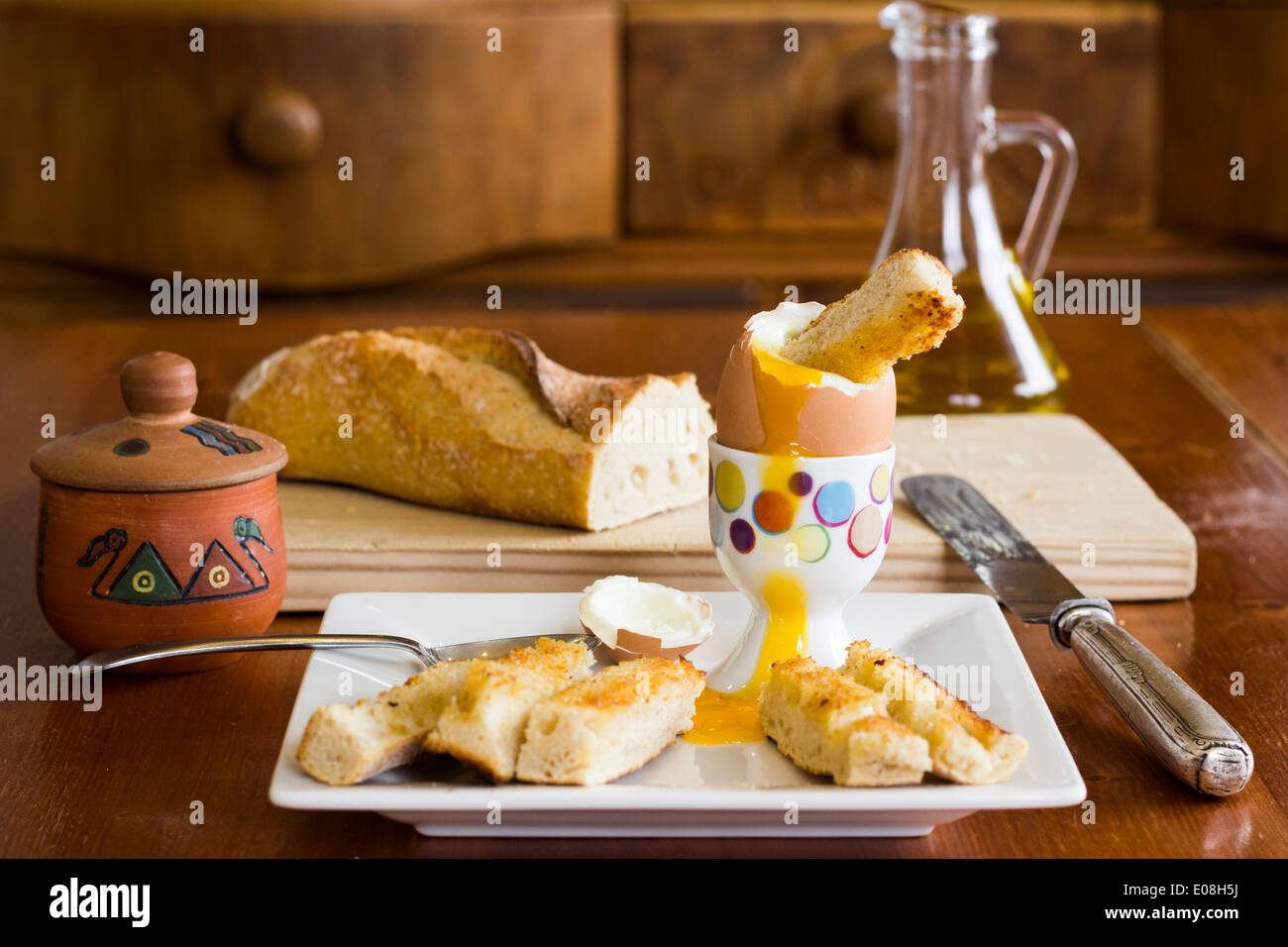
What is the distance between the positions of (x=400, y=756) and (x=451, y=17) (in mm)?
2213

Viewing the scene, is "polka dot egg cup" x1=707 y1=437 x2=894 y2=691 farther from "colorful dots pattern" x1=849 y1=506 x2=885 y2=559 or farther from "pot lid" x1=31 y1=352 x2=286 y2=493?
"pot lid" x1=31 y1=352 x2=286 y2=493

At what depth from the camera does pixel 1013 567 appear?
1.00 metres

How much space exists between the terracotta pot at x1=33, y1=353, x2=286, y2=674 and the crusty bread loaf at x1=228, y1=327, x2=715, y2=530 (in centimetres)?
27

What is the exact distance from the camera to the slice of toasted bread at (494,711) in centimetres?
66

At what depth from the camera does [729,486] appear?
2.64 feet

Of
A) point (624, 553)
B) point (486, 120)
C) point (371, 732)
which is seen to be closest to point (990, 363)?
point (624, 553)

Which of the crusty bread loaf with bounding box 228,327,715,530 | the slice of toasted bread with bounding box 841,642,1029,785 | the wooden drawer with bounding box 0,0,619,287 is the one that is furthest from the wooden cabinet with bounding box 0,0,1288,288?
the slice of toasted bread with bounding box 841,642,1029,785

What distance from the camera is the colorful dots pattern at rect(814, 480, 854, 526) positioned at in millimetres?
783

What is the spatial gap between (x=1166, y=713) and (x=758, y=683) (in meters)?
0.23

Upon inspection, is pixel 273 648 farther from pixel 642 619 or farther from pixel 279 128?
pixel 279 128

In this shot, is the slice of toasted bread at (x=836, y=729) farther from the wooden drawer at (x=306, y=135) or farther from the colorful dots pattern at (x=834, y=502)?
the wooden drawer at (x=306, y=135)
